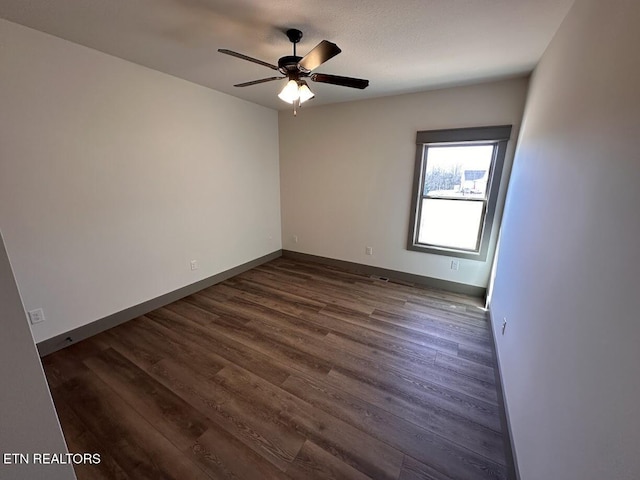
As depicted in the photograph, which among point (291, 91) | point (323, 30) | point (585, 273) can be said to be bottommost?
point (585, 273)

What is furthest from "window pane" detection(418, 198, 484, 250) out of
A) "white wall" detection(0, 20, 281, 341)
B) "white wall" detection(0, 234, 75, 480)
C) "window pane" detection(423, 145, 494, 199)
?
"white wall" detection(0, 234, 75, 480)

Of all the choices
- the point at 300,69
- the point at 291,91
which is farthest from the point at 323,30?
the point at 291,91

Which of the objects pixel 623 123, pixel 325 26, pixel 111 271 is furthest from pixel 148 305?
pixel 623 123

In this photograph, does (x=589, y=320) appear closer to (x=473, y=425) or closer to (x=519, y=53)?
(x=473, y=425)

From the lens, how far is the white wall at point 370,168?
2.91 m

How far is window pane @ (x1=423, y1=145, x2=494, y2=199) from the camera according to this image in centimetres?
302

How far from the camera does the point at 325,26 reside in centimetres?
176

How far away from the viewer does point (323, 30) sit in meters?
1.82

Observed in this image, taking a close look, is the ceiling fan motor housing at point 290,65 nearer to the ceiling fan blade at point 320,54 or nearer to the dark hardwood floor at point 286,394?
the ceiling fan blade at point 320,54

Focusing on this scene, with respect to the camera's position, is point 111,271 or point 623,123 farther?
point 111,271

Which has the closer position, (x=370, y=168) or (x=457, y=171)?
(x=457, y=171)

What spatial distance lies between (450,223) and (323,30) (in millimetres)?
2652

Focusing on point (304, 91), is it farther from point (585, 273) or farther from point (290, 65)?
point (585, 273)

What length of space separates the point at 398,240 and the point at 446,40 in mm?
2318
